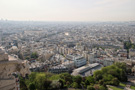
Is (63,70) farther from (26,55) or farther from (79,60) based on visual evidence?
(26,55)

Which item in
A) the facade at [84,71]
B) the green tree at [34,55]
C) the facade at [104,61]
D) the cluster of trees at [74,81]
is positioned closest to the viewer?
the cluster of trees at [74,81]

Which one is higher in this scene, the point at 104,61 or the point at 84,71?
the point at 104,61

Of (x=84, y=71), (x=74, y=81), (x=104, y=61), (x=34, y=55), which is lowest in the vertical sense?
(x=84, y=71)

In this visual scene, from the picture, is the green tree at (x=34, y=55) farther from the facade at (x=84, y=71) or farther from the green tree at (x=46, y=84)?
the green tree at (x=46, y=84)

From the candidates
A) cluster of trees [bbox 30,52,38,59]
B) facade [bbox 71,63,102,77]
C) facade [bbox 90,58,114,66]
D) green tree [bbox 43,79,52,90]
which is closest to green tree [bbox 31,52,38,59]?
cluster of trees [bbox 30,52,38,59]

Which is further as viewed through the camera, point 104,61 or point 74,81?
point 104,61

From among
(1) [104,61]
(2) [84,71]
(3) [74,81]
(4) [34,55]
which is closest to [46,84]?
(3) [74,81]

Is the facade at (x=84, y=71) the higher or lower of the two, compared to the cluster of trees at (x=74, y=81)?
lower

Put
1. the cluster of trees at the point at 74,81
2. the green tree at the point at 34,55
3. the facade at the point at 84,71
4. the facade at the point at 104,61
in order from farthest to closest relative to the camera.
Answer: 1. the green tree at the point at 34,55
2. the facade at the point at 104,61
3. the facade at the point at 84,71
4. the cluster of trees at the point at 74,81

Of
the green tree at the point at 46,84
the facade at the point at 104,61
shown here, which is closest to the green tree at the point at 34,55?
the facade at the point at 104,61

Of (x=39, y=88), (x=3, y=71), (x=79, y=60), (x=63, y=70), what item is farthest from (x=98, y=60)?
(x=3, y=71)

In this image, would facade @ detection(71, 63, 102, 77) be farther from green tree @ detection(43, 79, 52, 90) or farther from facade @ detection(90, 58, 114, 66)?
green tree @ detection(43, 79, 52, 90)

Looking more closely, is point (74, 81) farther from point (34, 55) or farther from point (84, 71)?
point (34, 55)
